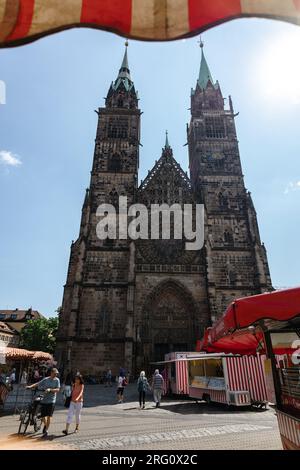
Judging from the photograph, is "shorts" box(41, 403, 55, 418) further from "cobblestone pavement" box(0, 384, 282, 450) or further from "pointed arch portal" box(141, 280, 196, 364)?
"pointed arch portal" box(141, 280, 196, 364)

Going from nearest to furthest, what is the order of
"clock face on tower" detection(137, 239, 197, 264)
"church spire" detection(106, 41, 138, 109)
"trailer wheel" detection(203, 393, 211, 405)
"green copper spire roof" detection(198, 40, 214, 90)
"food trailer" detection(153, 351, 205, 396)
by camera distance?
"trailer wheel" detection(203, 393, 211, 405) → "food trailer" detection(153, 351, 205, 396) → "clock face on tower" detection(137, 239, 197, 264) → "church spire" detection(106, 41, 138, 109) → "green copper spire roof" detection(198, 40, 214, 90)

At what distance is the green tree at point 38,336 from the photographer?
1540 inches

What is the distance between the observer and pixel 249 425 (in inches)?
301

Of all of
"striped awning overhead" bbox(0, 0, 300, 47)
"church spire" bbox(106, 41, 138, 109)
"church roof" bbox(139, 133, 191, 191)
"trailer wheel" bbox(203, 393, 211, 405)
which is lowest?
"trailer wheel" bbox(203, 393, 211, 405)

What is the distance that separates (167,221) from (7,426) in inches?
762

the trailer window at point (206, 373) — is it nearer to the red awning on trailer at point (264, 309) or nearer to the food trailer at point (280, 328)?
the food trailer at point (280, 328)

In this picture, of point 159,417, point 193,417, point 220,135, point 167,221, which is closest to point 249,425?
point 193,417

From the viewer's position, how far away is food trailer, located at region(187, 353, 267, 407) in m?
10.8

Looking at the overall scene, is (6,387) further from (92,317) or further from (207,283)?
(207,283)

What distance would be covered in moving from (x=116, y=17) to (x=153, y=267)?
22079 millimetres

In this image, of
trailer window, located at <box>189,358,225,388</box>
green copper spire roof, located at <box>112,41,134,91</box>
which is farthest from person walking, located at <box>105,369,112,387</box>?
green copper spire roof, located at <box>112,41,134,91</box>

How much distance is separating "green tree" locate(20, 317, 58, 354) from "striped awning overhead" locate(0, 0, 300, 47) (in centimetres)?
4310

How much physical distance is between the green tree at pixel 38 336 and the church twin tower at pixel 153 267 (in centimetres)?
2094

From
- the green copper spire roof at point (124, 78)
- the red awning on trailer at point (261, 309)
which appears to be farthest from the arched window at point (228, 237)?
the red awning on trailer at point (261, 309)
